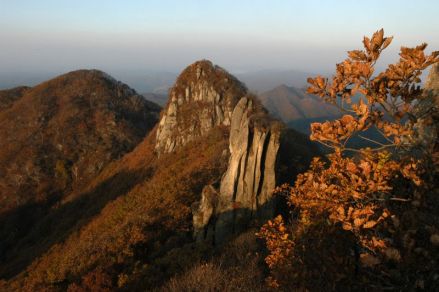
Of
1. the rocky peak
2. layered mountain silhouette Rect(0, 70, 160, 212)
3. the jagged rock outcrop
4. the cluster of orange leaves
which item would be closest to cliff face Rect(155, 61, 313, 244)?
the jagged rock outcrop

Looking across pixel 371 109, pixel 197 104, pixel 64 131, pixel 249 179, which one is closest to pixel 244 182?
pixel 249 179

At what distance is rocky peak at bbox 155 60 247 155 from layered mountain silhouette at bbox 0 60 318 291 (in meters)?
0.19

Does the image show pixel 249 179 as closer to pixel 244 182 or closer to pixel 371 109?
pixel 244 182

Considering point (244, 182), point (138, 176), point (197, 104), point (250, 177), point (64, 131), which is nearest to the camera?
point (250, 177)

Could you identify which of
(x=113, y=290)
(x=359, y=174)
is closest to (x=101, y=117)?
(x=113, y=290)

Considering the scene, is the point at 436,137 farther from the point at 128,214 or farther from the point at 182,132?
the point at 182,132

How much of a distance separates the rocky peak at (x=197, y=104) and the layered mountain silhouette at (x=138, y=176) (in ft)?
0.63

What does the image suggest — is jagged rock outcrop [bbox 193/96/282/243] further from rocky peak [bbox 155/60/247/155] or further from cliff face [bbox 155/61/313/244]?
rocky peak [bbox 155/60/247/155]

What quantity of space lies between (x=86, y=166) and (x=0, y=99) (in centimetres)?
4914

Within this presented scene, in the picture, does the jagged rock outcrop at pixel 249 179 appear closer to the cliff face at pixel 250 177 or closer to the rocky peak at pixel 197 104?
the cliff face at pixel 250 177

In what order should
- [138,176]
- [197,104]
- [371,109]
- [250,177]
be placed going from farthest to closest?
[197,104]
[138,176]
[250,177]
[371,109]

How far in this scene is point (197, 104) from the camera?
56.4m

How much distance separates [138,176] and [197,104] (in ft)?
49.6

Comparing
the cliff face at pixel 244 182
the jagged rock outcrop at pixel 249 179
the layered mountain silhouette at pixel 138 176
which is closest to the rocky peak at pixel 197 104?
the layered mountain silhouette at pixel 138 176
